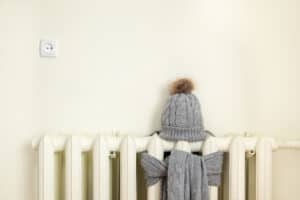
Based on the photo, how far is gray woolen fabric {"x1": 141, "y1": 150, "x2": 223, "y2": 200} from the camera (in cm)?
144

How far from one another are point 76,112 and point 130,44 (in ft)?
1.27

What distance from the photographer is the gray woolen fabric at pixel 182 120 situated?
1530 mm

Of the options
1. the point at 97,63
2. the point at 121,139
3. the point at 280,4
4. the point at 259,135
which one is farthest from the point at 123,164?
the point at 280,4

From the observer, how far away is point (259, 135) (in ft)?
5.55

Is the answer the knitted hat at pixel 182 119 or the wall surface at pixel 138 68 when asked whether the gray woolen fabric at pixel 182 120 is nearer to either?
the knitted hat at pixel 182 119

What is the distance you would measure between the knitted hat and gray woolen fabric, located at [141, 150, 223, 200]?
0.29ft

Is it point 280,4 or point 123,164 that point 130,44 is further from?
point 280,4

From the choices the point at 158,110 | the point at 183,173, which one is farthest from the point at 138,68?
the point at 183,173

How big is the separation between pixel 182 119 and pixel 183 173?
22cm

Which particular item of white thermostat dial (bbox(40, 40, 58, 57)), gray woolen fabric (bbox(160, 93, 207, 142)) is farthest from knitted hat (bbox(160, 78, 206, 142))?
white thermostat dial (bbox(40, 40, 58, 57))

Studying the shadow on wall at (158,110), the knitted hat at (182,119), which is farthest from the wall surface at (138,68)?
the knitted hat at (182,119)

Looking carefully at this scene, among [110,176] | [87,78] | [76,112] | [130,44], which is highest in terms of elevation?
[130,44]

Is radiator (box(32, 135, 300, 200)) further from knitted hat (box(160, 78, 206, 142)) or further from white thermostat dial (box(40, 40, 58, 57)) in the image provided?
white thermostat dial (box(40, 40, 58, 57))

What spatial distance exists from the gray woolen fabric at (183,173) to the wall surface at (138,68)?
22 cm
